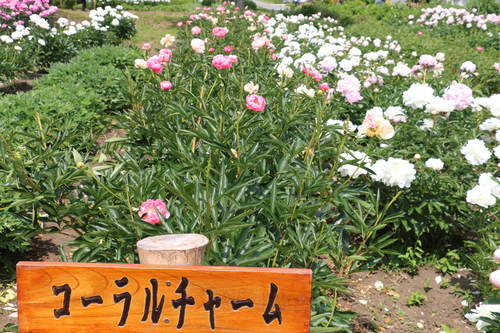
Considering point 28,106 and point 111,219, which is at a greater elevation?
point 111,219

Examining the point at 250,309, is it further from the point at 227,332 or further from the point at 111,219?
the point at 111,219

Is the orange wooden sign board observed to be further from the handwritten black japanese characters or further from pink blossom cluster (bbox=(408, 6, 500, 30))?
pink blossom cluster (bbox=(408, 6, 500, 30))

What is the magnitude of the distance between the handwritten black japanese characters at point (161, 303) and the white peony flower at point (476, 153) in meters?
1.85

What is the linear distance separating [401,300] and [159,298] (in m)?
1.96

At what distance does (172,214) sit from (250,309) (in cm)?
78

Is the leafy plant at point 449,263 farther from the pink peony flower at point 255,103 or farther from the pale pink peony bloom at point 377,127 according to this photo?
the pink peony flower at point 255,103

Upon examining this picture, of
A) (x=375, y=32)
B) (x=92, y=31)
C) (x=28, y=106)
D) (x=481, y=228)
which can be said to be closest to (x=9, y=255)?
(x=28, y=106)

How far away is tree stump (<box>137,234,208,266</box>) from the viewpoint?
1257 mm

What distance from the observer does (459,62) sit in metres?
7.11

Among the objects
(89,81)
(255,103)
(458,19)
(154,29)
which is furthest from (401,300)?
(154,29)

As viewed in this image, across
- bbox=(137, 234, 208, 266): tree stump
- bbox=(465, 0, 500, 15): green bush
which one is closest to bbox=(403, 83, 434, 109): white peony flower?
bbox=(137, 234, 208, 266): tree stump

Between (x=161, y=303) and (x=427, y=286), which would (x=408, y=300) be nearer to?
(x=427, y=286)

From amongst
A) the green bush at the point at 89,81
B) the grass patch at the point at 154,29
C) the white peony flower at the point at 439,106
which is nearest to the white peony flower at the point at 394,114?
the white peony flower at the point at 439,106

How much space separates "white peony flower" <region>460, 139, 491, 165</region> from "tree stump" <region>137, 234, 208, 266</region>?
1865mm
